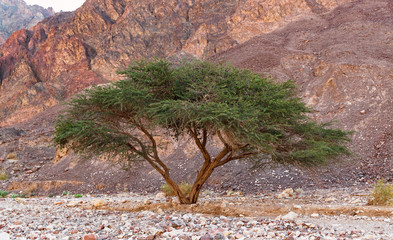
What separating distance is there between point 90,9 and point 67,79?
74.4 feet

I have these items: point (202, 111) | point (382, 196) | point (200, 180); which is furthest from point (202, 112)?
point (382, 196)

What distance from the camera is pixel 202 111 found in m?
7.64

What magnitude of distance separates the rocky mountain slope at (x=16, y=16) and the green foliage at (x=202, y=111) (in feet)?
448

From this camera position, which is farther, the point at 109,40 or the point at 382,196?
the point at 109,40

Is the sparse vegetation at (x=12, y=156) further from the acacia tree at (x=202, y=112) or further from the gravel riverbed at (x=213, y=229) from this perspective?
the gravel riverbed at (x=213, y=229)

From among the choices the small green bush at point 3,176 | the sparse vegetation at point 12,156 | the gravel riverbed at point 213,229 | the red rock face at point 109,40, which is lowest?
the gravel riverbed at point 213,229

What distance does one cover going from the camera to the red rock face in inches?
2119

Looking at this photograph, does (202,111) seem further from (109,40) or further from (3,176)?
(109,40)

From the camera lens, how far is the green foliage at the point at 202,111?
7840mm

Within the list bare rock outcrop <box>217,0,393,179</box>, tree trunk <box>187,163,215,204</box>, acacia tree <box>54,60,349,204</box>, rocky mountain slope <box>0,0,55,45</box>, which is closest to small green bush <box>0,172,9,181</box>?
acacia tree <box>54,60,349,204</box>

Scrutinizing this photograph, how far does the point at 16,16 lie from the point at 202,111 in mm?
158567

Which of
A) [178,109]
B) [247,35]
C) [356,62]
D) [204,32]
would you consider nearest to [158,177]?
[178,109]

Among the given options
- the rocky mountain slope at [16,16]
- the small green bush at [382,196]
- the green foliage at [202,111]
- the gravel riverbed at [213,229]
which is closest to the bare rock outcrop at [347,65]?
the small green bush at [382,196]

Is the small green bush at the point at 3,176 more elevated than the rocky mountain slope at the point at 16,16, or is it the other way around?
the rocky mountain slope at the point at 16,16
